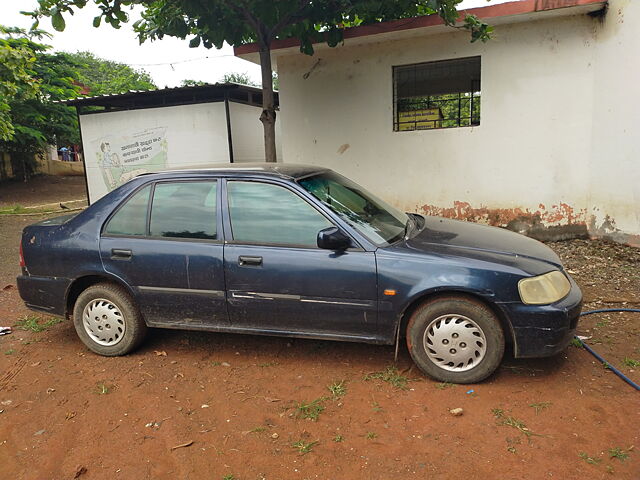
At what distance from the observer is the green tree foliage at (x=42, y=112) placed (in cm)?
1781

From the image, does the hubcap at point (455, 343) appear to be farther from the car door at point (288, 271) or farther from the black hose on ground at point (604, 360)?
the black hose on ground at point (604, 360)

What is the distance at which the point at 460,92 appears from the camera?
1005 centimetres

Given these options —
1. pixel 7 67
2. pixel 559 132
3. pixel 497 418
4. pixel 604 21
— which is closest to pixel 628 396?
pixel 497 418

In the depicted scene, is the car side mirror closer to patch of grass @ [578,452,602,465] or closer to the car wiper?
the car wiper

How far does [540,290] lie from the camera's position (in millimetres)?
3225

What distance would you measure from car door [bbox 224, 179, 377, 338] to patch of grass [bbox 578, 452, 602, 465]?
141cm

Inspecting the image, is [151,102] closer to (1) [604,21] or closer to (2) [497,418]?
(1) [604,21]

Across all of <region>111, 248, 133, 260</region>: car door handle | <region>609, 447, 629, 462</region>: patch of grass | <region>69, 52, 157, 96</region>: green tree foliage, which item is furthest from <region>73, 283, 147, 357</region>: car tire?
<region>69, 52, 157, 96</region>: green tree foliage

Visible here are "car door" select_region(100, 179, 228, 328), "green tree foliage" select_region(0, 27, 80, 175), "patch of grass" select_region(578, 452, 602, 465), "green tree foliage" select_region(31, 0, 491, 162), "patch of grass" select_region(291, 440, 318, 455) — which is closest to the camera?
"patch of grass" select_region(578, 452, 602, 465)

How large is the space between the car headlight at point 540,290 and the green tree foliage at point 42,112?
18.3 metres

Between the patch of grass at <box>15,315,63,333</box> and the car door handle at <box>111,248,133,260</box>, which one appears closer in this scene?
the car door handle at <box>111,248,133,260</box>

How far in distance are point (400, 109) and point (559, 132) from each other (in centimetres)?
249

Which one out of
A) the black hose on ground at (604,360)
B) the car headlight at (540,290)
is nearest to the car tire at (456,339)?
the car headlight at (540,290)

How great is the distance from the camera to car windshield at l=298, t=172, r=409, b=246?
3.60 meters
